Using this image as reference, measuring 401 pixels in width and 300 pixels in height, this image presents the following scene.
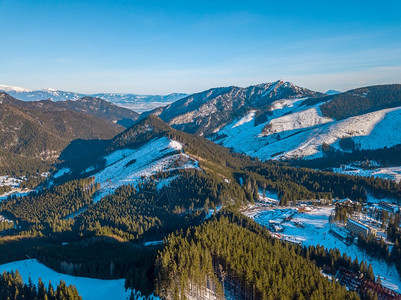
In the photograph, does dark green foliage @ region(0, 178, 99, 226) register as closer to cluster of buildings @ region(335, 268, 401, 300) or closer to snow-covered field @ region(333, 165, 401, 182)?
cluster of buildings @ region(335, 268, 401, 300)

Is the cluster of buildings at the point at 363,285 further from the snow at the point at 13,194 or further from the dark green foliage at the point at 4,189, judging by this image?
the dark green foliage at the point at 4,189

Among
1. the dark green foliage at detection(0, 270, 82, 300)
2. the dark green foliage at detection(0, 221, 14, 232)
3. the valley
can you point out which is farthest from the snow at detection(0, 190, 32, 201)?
the dark green foliage at detection(0, 270, 82, 300)

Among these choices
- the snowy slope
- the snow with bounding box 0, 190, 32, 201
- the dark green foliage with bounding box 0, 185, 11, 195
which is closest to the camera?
the snowy slope

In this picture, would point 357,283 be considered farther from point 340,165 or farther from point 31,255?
point 340,165

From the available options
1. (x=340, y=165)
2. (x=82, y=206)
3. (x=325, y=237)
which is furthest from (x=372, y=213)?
(x=82, y=206)

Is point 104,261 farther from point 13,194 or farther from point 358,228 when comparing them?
point 13,194

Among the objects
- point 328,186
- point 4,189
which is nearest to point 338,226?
point 328,186
